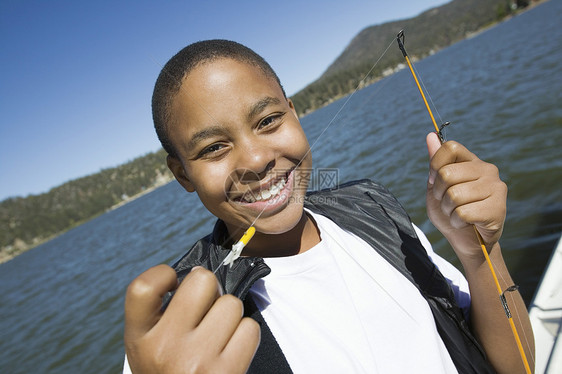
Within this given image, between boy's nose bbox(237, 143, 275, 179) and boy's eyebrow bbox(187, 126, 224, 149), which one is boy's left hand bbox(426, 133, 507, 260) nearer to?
boy's nose bbox(237, 143, 275, 179)

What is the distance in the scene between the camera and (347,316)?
4.76 feet

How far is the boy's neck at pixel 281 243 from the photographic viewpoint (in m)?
1.83

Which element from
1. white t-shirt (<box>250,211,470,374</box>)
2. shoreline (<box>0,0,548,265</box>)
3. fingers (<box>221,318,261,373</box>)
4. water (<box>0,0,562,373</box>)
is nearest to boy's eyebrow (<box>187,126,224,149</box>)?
white t-shirt (<box>250,211,470,374</box>)

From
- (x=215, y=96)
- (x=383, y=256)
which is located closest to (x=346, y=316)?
(x=383, y=256)

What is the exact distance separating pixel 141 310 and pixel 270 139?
110 centimetres

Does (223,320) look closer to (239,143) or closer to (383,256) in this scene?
(239,143)

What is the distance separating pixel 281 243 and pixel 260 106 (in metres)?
0.85

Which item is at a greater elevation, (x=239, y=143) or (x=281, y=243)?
(x=239, y=143)

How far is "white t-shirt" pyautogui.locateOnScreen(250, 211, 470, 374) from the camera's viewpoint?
137 cm

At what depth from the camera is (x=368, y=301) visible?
1538mm

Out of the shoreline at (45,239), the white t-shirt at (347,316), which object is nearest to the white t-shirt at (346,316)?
the white t-shirt at (347,316)

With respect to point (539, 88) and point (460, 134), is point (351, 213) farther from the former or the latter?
point (539, 88)

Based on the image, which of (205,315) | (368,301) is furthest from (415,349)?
(205,315)

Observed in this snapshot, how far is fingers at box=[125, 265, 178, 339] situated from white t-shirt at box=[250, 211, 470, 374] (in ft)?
2.56
